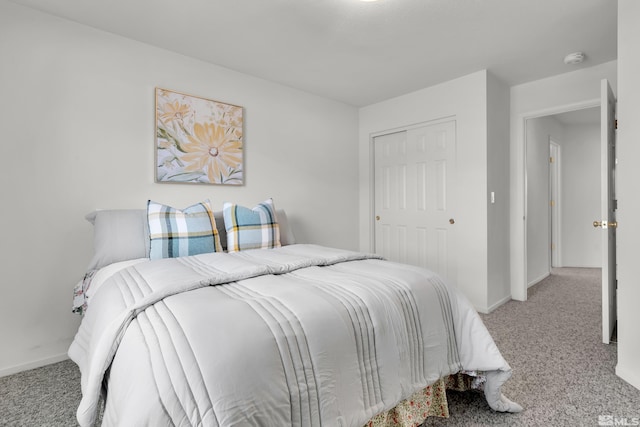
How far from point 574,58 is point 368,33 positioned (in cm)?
188

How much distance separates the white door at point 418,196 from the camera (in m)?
3.46

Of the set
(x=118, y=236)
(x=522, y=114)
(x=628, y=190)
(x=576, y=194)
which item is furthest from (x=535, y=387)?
(x=576, y=194)

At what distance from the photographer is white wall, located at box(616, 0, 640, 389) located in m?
1.83

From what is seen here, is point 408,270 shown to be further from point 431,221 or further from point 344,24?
point 431,221

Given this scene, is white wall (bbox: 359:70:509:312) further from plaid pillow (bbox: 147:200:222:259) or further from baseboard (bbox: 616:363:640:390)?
plaid pillow (bbox: 147:200:222:259)

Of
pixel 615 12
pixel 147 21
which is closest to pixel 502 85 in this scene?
pixel 615 12

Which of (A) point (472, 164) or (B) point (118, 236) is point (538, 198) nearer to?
(A) point (472, 164)

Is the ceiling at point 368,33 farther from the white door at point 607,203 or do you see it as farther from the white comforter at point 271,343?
the white comforter at point 271,343

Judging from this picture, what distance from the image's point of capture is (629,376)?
1850 millimetres

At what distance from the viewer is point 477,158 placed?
3170 millimetres

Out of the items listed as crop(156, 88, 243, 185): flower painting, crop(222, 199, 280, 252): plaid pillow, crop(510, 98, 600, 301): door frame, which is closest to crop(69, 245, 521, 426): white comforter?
crop(222, 199, 280, 252): plaid pillow

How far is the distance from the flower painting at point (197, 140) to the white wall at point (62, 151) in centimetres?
8

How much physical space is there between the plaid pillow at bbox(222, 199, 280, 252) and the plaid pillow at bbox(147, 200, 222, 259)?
13 centimetres

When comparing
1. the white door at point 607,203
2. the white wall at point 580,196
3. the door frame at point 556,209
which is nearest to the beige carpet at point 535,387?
the white door at point 607,203
